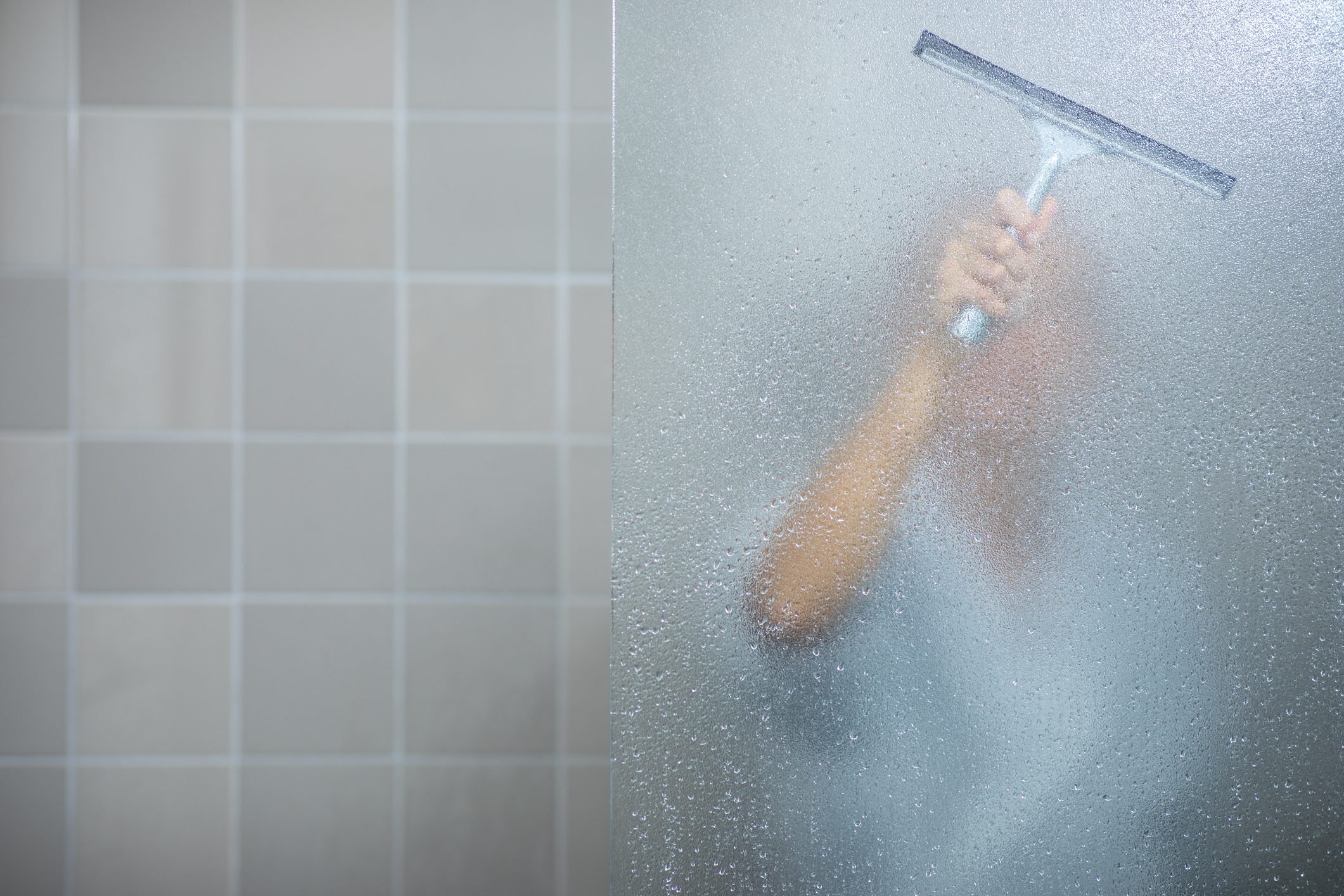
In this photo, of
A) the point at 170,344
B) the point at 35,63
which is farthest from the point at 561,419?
the point at 35,63

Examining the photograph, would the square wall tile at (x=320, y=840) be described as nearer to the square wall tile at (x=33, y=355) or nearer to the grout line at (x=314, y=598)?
the grout line at (x=314, y=598)

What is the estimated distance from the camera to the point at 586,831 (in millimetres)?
1055

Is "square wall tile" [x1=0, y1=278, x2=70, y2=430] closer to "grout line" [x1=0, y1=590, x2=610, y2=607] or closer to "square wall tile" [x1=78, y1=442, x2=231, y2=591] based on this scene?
"square wall tile" [x1=78, y1=442, x2=231, y2=591]

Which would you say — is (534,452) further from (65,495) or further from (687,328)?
(687,328)

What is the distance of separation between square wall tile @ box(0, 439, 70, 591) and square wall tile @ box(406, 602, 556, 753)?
19.8 inches

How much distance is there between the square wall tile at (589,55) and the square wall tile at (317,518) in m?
0.56

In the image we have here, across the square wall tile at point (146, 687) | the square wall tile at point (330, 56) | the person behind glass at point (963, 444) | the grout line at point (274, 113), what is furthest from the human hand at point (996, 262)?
the square wall tile at point (146, 687)

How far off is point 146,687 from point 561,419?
0.68m

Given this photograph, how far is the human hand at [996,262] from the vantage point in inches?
13.4

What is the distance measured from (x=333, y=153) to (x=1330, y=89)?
1.07 m

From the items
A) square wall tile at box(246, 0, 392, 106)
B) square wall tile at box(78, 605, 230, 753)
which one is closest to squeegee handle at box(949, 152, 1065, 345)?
square wall tile at box(246, 0, 392, 106)

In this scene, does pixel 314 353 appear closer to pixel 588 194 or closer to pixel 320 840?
pixel 588 194

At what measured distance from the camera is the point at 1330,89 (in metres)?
0.36

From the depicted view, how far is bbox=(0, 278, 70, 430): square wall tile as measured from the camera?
105cm
